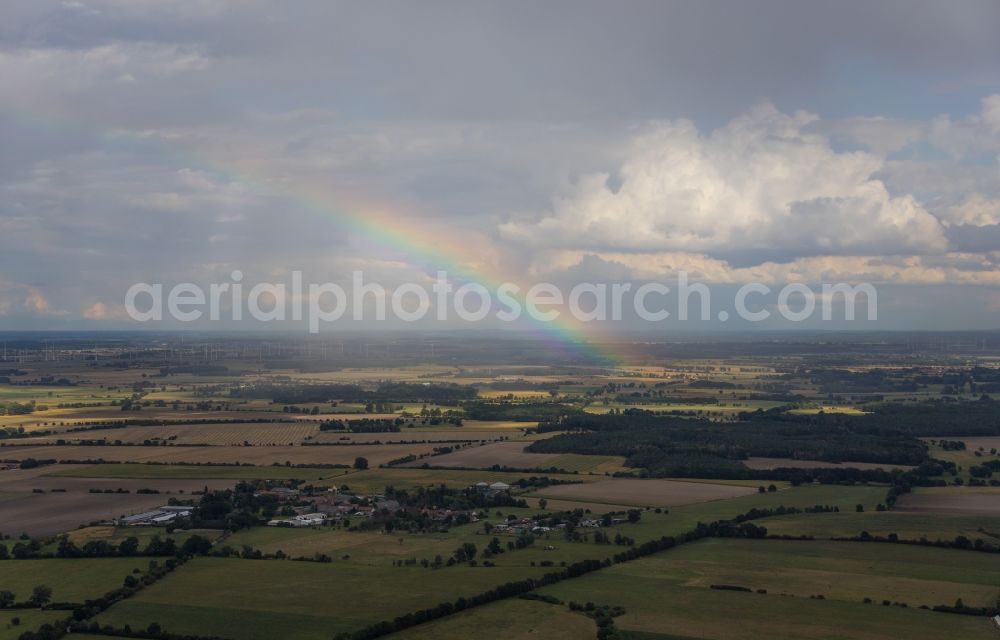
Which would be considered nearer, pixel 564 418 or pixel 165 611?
pixel 165 611

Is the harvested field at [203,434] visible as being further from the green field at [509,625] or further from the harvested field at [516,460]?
the green field at [509,625]

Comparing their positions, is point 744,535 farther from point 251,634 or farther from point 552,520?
point 251,634

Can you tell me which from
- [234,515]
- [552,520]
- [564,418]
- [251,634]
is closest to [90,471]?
[234,515]

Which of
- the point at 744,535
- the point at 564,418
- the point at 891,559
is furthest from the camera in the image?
the point at 564,418

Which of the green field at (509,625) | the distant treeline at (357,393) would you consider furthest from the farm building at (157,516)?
the distant treeline at (357,393)

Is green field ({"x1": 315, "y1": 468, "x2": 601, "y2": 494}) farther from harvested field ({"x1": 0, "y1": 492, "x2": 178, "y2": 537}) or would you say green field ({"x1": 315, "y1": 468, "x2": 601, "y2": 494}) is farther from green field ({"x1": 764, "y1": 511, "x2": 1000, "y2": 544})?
green field ({"x1": 764, "y1": 511, "x2": 1000, "y2": 544})

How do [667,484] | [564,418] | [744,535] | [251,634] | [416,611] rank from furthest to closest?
[564,418] → [667,484] → [744,535] → [416,611] → [251,634]

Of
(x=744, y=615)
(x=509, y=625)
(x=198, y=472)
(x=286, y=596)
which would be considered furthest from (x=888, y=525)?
(x=198, y=472)
